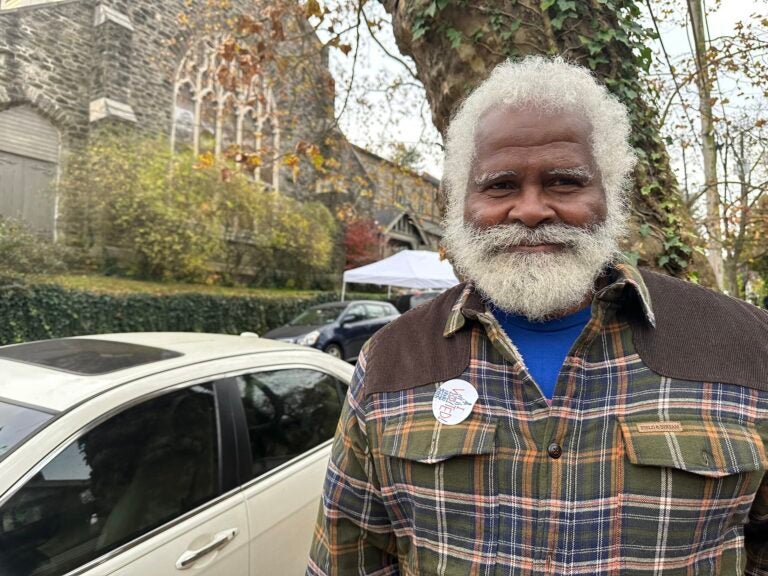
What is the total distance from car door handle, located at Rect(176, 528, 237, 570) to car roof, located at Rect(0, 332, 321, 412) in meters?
0.71

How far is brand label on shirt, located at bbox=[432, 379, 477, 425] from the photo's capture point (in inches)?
46.2

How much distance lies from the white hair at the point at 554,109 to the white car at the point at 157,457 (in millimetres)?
1484

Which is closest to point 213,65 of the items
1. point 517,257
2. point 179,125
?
point 179,125

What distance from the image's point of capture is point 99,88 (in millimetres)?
14047

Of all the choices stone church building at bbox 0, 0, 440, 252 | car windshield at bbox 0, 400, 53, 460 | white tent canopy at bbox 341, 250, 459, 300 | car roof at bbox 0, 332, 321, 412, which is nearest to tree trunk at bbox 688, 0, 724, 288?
stone church building at bbox 0, 0, 440, 252

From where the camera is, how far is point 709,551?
106 centimetres

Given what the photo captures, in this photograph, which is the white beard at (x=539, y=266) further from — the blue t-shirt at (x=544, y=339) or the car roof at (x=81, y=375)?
the car roof at (x=81, y=375)

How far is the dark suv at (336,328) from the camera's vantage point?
10.7m

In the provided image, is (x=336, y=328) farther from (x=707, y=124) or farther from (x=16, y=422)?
(x=16, y=422)

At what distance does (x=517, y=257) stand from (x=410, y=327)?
1.15 ft

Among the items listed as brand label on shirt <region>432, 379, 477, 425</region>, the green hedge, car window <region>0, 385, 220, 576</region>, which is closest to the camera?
brand label on shirt <region>432, 379, 477, 425</region>

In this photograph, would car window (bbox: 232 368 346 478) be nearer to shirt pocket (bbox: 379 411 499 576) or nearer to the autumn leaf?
shirt pocket (bbox: 379 411 499 576)

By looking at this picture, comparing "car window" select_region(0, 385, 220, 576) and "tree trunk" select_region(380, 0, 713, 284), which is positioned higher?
"tree trunk" select_region(380, 0, 713, 284)

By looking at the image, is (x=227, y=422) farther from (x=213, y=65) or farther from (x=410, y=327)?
(x=213, y=65)
